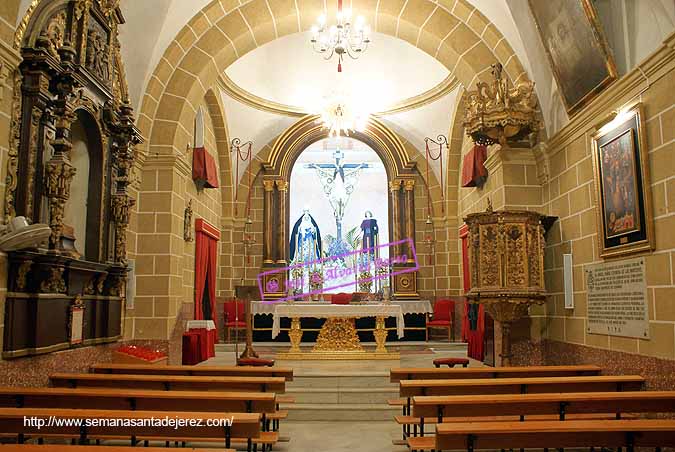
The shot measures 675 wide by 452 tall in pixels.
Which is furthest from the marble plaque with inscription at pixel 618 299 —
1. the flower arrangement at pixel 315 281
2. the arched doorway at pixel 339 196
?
the arched doorway at pixel 339 196

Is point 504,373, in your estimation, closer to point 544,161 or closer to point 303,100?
point 544,161

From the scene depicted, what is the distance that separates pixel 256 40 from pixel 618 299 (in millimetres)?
6078

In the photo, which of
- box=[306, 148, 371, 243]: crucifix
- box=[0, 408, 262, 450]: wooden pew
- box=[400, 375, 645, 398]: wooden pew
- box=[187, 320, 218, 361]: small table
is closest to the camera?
box=[0, 408, 262, 450]: wooden pew

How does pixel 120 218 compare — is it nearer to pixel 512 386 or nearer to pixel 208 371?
pixel 208 371

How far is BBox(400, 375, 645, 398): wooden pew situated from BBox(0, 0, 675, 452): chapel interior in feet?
0.07

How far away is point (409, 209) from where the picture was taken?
1272cm

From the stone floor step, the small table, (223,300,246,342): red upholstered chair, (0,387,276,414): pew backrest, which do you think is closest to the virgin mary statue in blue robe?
(223,300,246,342): red upholstered chair

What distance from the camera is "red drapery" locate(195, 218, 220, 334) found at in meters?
9.77

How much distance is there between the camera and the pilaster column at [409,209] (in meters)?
12.6

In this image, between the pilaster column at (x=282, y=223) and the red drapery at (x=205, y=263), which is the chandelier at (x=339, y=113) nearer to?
the pilaster column at (x=282, y=223)

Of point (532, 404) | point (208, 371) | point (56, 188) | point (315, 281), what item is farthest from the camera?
point (315, 281)

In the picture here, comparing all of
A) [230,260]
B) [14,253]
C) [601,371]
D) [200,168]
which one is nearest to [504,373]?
[601,371]

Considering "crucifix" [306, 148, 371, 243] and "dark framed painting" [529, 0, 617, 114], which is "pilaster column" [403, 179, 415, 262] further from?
"dark framed painting" [529, 0, 617, 114]

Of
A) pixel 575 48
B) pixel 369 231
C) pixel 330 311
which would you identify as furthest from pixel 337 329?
pixel 369 231
